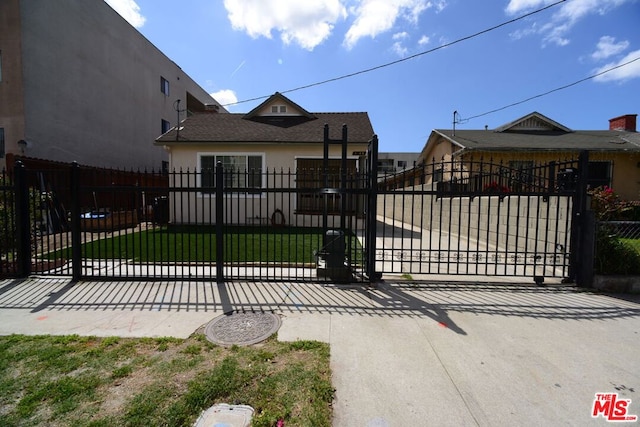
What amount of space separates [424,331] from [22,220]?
6.69 meters

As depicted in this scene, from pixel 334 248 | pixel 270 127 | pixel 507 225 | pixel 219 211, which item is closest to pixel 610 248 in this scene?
pixel 507 225

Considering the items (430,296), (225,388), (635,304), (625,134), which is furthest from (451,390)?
(625,134)

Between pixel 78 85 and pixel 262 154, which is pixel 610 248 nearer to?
pixel 262 154

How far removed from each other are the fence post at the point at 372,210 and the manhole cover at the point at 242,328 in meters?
1.99

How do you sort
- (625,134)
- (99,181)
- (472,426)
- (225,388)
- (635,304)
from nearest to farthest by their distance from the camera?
(472,426) < (225,388) < (635,304) < (99,181) < (625,134)

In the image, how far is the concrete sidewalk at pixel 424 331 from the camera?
221 cm

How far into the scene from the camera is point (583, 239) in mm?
4797

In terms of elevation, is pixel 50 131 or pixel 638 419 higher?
pixel 50 131

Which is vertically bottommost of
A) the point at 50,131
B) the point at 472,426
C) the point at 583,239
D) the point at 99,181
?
the point at 472,426

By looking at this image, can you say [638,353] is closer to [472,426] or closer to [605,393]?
[605,393]

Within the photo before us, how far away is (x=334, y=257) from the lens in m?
5.18

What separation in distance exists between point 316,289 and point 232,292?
4.44 ft

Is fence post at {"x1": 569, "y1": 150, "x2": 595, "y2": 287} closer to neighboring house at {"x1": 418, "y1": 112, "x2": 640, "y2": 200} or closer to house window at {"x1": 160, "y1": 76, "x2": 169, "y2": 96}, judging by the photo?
neighboring house at {"x1": 418, "y1": 112, "x2": 640, "y2": 200}

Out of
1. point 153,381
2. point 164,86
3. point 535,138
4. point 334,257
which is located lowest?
point 153,381
